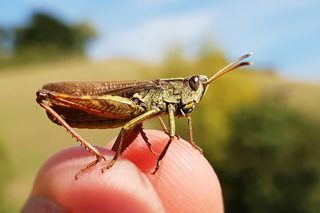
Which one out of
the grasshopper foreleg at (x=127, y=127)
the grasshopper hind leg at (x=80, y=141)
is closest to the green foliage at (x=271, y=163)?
the grasshopper foreleg at (x=127, y=127)

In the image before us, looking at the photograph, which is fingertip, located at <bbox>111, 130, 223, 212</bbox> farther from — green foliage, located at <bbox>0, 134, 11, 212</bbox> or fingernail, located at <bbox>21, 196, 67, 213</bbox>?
green foliage, located at <bbox>0, 134, 11, 212</bbox>

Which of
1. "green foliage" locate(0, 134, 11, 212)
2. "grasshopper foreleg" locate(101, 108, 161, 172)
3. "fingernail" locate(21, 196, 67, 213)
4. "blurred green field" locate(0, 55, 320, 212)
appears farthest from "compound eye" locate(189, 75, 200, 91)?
"green foliage" locate(0, 134, 11, 212)

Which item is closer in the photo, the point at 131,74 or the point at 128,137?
the point at 128,137

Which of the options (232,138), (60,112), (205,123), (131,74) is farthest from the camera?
(131,74)

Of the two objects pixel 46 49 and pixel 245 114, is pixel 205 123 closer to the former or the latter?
pixel 245 114

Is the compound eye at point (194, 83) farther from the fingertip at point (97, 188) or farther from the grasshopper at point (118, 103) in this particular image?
the fingertip at point (97, 188)

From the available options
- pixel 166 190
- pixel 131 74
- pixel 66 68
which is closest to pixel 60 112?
pixel 166 190

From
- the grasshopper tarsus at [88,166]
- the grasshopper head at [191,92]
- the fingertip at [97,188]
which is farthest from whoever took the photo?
the grasshopper head at [191,92]
